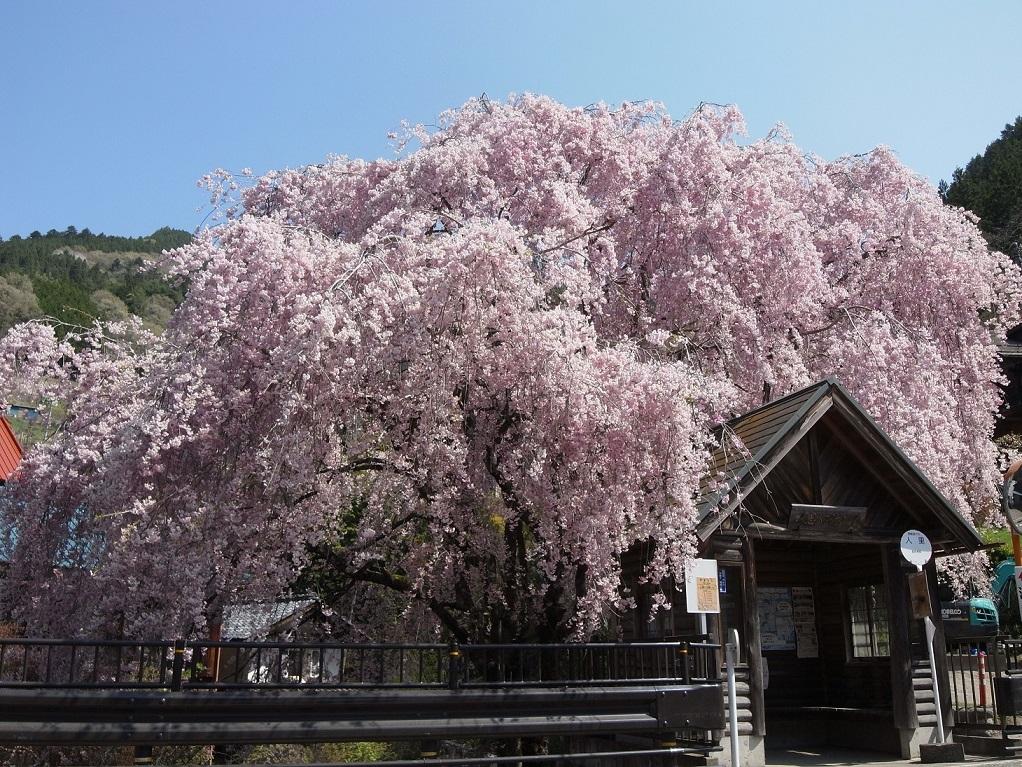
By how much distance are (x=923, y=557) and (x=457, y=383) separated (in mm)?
7475

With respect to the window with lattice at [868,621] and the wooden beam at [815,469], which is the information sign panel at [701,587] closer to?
the wooden beam at [815,469]

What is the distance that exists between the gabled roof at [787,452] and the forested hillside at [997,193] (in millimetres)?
36345

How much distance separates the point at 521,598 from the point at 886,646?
6328 millimetres

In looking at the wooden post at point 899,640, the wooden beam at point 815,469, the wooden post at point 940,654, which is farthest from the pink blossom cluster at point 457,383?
the wooden post at point 899,640

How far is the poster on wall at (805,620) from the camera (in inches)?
589

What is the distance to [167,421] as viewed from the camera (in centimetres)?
935

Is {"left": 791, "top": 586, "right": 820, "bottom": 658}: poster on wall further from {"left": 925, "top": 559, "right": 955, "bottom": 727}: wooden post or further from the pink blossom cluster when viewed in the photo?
the pink blossom cluster

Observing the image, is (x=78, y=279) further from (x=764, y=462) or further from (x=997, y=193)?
(x=764, y=462)

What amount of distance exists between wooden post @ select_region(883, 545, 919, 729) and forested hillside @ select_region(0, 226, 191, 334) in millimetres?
28264

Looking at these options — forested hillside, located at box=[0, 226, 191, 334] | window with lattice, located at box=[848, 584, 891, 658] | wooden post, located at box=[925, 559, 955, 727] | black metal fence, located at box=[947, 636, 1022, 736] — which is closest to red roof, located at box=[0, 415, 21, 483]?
forested hillside, located at box=[0, 226, 191, 334]

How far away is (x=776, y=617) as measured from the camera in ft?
49.0

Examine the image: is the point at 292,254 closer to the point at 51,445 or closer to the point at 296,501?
the point at 296,501

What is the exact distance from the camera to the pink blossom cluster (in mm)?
9828

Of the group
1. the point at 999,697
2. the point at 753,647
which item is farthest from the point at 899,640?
the point at 753,647
